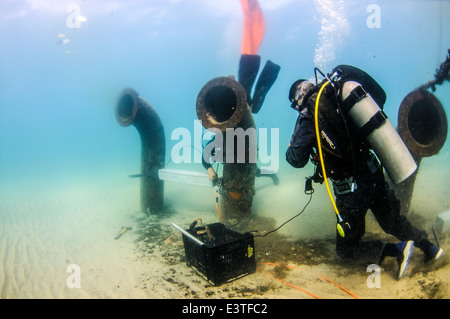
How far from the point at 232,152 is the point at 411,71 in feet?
328

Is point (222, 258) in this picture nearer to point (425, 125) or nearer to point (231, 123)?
point (231, 123)

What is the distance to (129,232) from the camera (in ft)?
18.6

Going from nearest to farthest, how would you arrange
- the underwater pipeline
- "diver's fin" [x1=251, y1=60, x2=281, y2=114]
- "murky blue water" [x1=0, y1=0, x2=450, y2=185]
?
the underwater pipeline < "diver's fin" [x1=251, y1=60, x2=281, y2=114] < "murky blue water" [x1=0, y1=0, x2=450, y2=185]

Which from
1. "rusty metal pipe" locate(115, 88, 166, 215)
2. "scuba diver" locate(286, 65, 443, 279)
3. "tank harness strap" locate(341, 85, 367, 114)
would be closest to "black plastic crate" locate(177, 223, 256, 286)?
"scuba diver" locate(286, 65, 443, 279)

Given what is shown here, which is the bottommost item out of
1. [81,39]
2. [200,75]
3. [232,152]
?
[232,152]

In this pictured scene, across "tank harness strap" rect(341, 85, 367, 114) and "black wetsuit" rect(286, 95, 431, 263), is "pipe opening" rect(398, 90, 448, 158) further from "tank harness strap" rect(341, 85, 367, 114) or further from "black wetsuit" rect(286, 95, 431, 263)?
"tank harness strap" rect(341, 85, 367, 114)

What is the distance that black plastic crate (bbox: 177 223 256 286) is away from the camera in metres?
3.04

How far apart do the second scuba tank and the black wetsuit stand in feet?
A: 0.92

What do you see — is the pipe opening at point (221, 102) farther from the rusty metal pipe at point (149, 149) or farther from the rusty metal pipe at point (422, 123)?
the rusty metal pipe at point (422, 123)

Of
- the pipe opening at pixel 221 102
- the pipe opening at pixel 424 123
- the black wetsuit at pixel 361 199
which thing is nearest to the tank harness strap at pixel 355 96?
the black wetsuit at pixel 361 199

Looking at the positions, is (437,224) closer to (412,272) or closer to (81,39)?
(412,272)

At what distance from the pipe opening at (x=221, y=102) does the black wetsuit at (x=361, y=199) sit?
2071 mm

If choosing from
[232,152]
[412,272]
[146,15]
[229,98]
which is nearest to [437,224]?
[412,272]

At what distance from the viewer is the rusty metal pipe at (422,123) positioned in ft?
13.1
